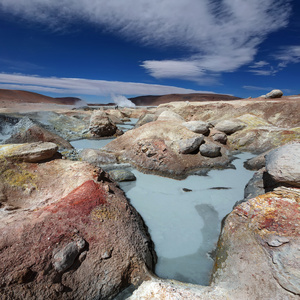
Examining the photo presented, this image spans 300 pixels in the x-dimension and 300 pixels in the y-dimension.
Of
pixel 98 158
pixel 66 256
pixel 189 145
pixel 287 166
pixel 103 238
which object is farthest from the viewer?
pixel 98 158

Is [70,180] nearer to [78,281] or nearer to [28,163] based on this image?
[28,163]

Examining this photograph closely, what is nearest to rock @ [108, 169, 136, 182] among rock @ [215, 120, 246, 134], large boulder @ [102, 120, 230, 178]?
large boulder @ [102, 120, 230, 178]

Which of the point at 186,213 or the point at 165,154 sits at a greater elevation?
the point at 165,154

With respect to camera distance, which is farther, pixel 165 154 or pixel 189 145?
pixel 189 145

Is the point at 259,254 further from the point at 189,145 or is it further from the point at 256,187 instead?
the point at 189,145

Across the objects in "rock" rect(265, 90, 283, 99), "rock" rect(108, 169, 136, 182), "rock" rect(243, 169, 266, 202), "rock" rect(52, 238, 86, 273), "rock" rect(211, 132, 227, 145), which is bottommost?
"rock" rect(108, 169, 136, 182)

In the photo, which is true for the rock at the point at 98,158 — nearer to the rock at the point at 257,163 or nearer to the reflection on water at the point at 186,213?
the reflection on water at the point at 186,213

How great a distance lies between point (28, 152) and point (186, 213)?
4361 millimetres

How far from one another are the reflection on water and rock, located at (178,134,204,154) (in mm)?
1267

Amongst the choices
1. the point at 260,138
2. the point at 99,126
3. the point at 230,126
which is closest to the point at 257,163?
the point at 260,138

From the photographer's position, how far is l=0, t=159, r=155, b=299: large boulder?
2447mm

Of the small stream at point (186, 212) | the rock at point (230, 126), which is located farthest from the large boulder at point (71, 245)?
the rock at point (230, 126)

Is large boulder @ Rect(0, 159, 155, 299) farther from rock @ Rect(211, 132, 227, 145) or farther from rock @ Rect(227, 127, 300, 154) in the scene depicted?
rock @ Rect(227, 127, 300, 154)

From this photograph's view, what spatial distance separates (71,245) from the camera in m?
2.76
